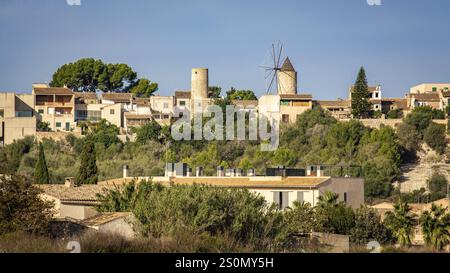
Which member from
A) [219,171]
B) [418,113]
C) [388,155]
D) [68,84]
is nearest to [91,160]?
[219,171]

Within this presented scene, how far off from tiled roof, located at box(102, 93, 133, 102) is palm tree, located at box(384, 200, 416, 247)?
118 ft

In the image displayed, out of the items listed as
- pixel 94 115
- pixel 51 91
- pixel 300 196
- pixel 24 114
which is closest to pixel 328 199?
pixel 300 196

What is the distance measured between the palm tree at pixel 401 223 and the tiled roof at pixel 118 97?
36.0 meters

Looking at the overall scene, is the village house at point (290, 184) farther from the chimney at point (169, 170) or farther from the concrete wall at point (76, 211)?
the concrete wall at point (76, 211)

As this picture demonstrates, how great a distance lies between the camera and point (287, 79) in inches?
2800

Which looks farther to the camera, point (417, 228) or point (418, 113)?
point (418, 113)

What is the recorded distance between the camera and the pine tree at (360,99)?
66875 millimetres

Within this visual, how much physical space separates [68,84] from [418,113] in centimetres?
1997

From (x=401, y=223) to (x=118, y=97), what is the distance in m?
38.1

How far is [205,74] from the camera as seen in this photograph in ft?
230

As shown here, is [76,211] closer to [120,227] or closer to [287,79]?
[120,227]

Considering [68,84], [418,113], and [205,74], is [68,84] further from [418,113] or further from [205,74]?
[418,113]

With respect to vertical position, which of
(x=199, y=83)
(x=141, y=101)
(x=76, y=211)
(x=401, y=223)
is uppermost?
(x=199, y=83)
